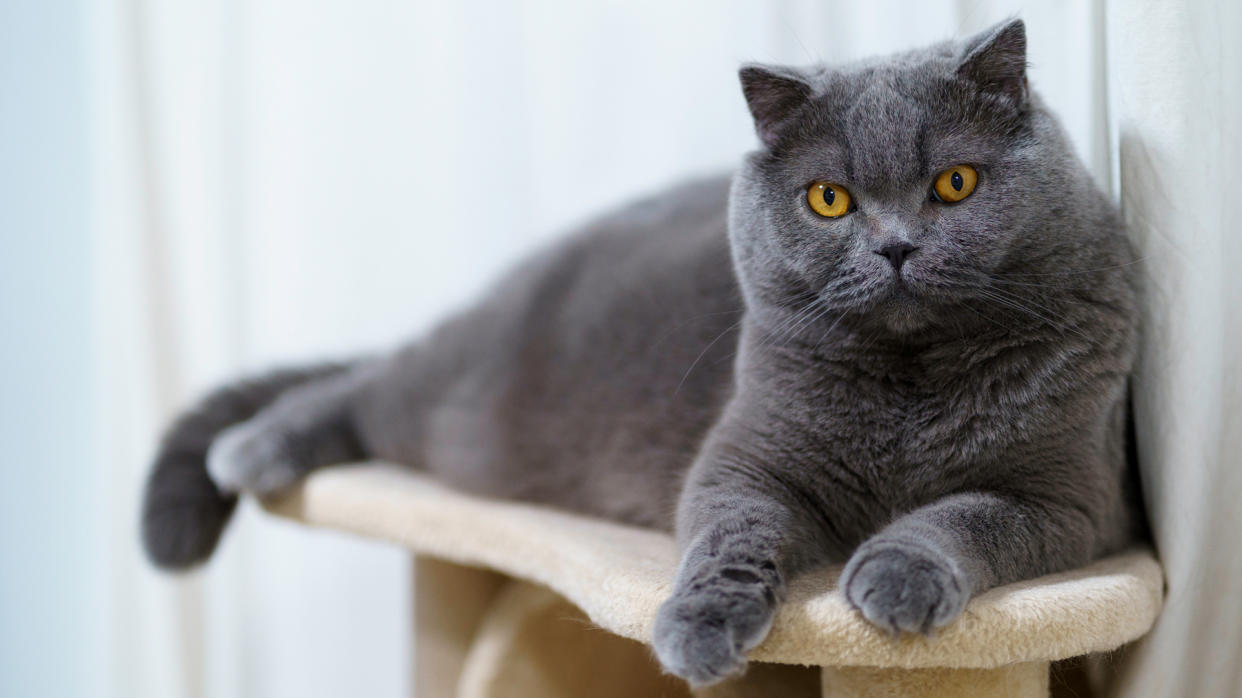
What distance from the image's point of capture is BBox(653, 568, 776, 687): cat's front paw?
2.42 feet

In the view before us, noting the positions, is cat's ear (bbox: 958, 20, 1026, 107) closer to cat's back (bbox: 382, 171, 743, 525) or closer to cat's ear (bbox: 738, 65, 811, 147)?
cat's ear (bbox: 738, 65, 811, 147)

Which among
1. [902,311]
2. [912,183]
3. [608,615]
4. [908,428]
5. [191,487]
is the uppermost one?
[912,183]

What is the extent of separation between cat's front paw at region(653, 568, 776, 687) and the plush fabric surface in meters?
0.04

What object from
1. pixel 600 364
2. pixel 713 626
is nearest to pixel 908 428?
pixel 713 626

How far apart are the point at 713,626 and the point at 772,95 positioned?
1.56 feet

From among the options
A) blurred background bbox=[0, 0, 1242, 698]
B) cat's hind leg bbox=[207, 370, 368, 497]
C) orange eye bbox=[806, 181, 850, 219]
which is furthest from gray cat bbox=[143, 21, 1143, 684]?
blurred background bbox=[0, 0, 1242, 698]

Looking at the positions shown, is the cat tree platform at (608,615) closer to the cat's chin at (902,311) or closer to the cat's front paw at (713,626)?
the cat's front paw at (713,626)

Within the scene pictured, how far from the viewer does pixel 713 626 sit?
29.5 inches

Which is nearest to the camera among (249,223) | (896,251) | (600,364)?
(896,251)

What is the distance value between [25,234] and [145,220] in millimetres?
221

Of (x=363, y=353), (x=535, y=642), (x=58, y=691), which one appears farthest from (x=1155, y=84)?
(x=58, y=691)

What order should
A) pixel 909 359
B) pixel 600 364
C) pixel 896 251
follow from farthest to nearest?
pixel 600 364, pixel 909 359, pixel 896 251

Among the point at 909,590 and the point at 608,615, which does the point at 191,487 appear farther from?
the point at 909,590

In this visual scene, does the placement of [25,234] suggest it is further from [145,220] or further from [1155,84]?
[1155,84]
